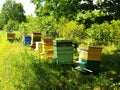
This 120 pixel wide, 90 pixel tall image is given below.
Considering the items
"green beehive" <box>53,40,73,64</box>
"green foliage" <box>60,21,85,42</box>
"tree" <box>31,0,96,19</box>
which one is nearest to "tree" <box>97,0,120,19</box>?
"tree" <box>31,0,96,19</box>

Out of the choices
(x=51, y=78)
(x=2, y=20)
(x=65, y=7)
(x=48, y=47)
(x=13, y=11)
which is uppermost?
(x=13, y=11)

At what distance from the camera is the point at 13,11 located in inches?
3612

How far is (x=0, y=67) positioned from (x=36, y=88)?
135 inches

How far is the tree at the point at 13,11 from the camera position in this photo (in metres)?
90.7

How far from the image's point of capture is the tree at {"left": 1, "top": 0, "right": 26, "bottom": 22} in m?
90.7

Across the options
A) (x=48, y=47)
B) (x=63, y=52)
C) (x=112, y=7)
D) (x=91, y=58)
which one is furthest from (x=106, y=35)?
(x=91, y=58)

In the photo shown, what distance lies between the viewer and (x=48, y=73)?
29.8 feet

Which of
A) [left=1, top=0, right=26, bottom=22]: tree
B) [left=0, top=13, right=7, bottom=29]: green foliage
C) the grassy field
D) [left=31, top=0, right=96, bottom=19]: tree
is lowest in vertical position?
the grassy field

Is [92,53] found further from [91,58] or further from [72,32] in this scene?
[72,32]

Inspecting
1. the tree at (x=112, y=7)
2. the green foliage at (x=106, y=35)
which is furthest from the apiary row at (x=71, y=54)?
the green foliage at (x=106, y=35)

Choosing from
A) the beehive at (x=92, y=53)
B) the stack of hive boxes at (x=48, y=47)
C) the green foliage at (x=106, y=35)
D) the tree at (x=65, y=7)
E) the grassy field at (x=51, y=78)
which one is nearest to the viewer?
the grassy field at (x=51, y=78)

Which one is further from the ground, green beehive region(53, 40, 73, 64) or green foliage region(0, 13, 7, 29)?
green foliage region(0, 13, 7, 29)

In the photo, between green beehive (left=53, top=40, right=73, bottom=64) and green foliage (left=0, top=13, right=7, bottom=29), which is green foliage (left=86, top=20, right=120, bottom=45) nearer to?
green beehive (left=53, top=40, right=73, bottom=64)

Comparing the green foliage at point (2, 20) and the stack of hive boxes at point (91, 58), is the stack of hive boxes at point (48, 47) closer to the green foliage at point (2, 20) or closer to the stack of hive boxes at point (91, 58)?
the stack of hive boxes at point (91, 58)
